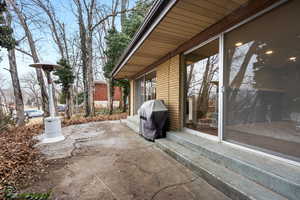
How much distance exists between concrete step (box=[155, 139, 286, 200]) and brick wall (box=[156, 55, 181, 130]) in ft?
3.79

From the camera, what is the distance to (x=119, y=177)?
192cm

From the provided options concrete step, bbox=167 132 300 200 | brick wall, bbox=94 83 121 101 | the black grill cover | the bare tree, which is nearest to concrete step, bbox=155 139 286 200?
concrete step, bbox=167 132 300 200

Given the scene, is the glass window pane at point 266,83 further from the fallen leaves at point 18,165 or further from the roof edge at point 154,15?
the fallen leaves at point 18,165

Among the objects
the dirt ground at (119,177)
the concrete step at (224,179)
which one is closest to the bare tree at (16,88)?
the dirt ground at (119,177)

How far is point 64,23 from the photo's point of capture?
1018 cm

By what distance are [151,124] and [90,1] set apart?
9.48 meters

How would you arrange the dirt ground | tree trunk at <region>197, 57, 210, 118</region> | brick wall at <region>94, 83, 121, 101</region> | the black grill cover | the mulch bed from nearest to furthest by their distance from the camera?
the dirt ground
the mulch bed
tree trunk at <region>197, 57, 210, 118</region>
the black grill cover
brick wall at <region>94, 83, 121, 101</region>

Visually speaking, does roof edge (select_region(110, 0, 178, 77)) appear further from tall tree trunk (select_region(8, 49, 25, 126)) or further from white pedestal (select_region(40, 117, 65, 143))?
tall tree trunk (select_region(8, 49, 25, 126))

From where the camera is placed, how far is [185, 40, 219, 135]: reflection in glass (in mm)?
2615

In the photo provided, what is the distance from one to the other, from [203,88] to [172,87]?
0.93m

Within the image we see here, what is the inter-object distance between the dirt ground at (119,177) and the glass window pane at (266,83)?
104cm

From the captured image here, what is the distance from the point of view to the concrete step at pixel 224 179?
1320mm

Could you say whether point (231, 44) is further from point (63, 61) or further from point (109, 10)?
point (109, 10)

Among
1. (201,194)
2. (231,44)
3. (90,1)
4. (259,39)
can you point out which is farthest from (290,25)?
(90,1)
